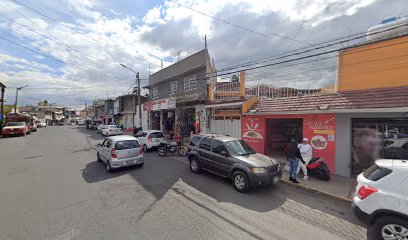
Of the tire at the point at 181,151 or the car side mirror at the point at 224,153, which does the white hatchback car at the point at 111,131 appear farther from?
the car side mirror at the point at 224,153

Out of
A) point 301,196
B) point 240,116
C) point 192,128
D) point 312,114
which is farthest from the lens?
point 192,128

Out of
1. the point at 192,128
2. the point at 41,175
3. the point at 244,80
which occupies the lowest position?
the point at 41,175

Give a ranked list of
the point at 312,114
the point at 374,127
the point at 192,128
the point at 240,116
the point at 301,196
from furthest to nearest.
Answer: the point at 192,128 < the point at 240,116 < the point at 312,114 < the point at 374,127 < the point at 301,196

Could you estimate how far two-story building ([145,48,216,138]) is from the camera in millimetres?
16797

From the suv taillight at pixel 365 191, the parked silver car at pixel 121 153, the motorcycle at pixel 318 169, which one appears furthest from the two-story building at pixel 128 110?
the suv taillight at pixel 365 191

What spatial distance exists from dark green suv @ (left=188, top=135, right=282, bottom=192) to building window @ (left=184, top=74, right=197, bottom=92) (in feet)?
35.3

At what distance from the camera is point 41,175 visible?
805cm

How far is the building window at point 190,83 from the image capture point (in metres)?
18.9

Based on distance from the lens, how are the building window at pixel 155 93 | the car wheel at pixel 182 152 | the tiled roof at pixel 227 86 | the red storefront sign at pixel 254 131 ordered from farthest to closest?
the building window at pixel 155 93 → the tiled roof at pixel 227 86 → the car wheel at pixel 182 152 → the red storefront sign at pixel 254 131

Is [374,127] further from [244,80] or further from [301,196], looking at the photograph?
[244,80]

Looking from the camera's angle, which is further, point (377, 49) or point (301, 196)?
point (377, 49)

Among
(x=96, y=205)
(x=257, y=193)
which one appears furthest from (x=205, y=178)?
(x=96, y=205)

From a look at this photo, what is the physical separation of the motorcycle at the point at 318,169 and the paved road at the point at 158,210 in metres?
1.58

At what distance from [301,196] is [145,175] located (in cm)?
587
